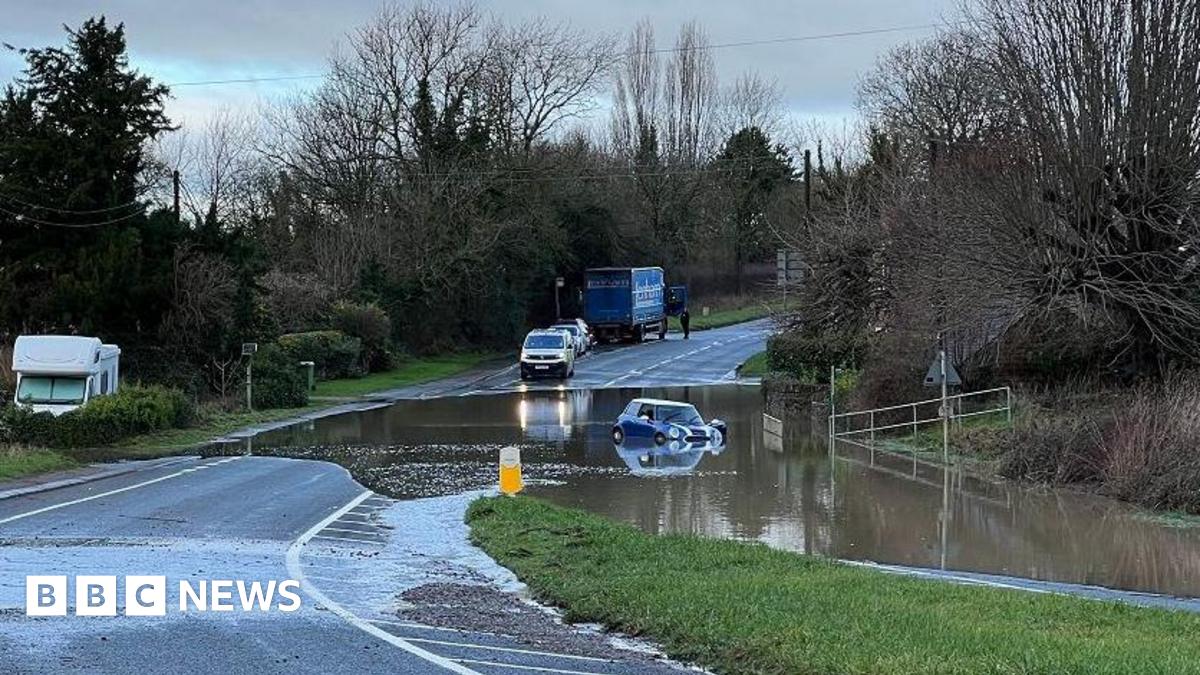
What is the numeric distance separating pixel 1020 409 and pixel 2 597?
24883mm

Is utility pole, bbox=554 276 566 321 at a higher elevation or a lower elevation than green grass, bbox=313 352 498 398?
higher

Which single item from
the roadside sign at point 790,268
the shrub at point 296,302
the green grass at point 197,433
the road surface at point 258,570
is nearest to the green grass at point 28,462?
the road surface at point 258,570

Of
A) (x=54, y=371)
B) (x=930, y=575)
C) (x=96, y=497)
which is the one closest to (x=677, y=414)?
(x=54, y=371)

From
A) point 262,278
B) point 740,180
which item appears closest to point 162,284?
point 262,278

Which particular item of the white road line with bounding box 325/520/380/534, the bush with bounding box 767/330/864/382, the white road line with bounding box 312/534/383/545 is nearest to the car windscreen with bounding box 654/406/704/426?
the bush with bounding box 767/330/864/382

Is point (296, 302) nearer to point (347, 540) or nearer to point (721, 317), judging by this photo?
point (347, 540)

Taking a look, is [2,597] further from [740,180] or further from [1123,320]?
[740,180]

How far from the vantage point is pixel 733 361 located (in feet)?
225

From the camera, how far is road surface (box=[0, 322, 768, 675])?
9.56 meters

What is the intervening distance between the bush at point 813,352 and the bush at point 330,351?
19.5m

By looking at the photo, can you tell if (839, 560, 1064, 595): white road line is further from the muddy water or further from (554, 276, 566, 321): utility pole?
(554, 276, 566, 321): utility pole

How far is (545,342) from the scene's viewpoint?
60.4 metres

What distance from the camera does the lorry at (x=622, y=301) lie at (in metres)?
78.4

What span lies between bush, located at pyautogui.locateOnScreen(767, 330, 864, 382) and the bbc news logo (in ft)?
109
